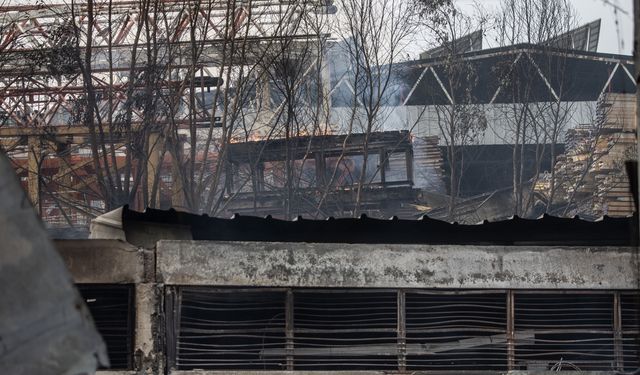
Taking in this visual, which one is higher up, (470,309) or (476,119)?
(476,119)

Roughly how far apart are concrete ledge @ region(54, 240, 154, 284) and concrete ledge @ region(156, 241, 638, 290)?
0.68 ft

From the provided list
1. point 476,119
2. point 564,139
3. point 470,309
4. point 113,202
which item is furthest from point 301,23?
point 470,309

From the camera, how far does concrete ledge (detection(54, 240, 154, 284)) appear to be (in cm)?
806

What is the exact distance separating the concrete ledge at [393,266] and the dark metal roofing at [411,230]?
0.64 m

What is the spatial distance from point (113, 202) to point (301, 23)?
16.4 ft

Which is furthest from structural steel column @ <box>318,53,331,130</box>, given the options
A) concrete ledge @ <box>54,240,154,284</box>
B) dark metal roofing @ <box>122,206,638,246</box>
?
concrete ledge @ <box>54,240,154,284</box>

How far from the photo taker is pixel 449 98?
82.6ft

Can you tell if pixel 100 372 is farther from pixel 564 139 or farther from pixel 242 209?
pixel 564 139

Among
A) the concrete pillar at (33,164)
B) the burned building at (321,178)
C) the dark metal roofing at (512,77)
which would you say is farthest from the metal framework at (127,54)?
the dark metal roofing at (512,77)

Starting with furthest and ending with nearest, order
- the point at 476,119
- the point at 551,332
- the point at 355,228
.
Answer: the point at 476,119
the point at 355,228
the point at 551,332

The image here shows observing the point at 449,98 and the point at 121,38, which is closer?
the point at 121,38

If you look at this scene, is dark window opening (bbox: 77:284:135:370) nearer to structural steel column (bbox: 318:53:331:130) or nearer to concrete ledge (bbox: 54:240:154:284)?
concrete ledge (bbox: 54:240:154:284)

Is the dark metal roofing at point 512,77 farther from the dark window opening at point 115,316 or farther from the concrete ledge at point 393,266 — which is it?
the dark window opening at point 115,316

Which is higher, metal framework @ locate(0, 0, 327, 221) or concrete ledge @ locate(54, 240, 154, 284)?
metal framework @ locate(0, 0, 327, 221)
